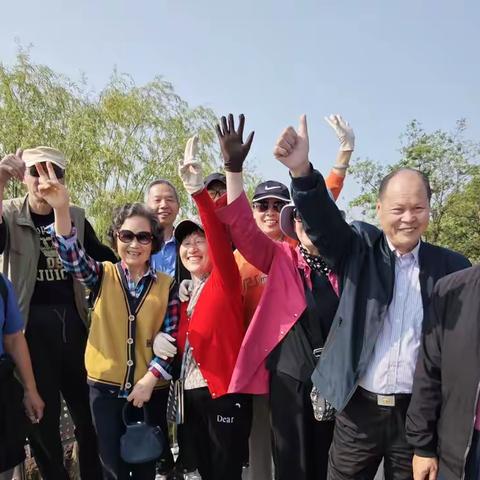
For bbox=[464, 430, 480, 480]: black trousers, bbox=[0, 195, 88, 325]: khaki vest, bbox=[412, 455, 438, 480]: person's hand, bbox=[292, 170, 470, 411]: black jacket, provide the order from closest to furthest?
bbox=[464, 430, 480, 480]: black trousers → bbox=[412, 455, 438, 480]: person's hand → bbox=[292, 170, 470, 411]: black jacket → bbox=[0, 195, 88, 325]: khaki vest

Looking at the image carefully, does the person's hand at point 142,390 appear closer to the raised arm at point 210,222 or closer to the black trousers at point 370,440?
the raised arm at point 210,222

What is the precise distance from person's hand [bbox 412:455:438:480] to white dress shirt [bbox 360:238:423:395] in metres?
0.26

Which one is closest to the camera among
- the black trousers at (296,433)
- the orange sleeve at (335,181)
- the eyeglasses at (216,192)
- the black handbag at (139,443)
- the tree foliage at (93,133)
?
the black trousers at (296,433)

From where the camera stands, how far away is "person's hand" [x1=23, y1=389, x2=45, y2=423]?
2457 millimetres

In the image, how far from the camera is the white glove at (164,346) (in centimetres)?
252

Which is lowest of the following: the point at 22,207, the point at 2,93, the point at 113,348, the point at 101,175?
the point at 113,348

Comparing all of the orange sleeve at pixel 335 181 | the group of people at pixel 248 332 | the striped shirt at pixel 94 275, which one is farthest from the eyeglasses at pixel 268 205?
the striped shirt at pixel 94 275

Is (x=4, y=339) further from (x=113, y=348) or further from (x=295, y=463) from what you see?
(x=295, y=463)

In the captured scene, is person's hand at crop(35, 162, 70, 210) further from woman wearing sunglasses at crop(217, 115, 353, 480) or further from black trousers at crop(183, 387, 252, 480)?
black trousers at crop(183, 387, 252, 480)

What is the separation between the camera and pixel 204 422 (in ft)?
8.48

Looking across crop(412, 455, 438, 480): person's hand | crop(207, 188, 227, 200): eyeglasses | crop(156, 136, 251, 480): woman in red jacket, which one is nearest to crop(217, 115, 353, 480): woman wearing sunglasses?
crop(156, 136, 251, 480): woman in red jacket

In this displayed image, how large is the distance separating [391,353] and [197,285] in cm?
119

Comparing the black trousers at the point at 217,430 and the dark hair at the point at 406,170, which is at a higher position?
the dark hair at the point at 406,170

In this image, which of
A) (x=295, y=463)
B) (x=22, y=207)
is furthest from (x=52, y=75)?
(x=295, y=463)
